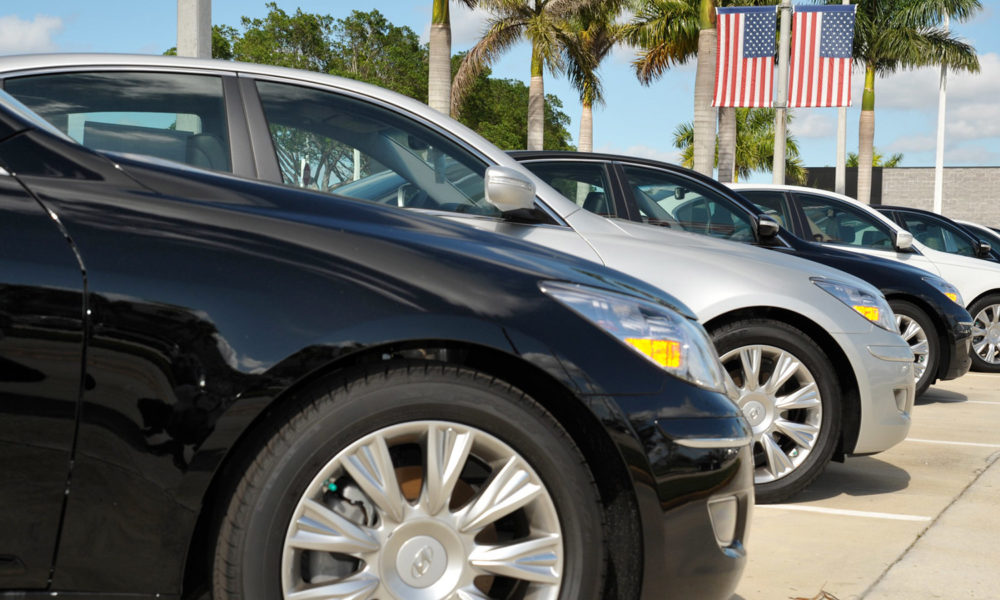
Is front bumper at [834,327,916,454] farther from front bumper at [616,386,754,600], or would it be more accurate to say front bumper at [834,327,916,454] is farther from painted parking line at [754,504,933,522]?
front bumper at [616,386,754,600]

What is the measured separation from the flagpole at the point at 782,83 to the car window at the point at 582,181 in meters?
10.8

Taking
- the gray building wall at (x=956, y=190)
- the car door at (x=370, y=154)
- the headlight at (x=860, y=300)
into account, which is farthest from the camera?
the gray building wall at (x=956, y=190)

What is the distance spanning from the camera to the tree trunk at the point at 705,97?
21016 millimetres

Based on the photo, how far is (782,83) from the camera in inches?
654

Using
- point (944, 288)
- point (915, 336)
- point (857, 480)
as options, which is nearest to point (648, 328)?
point (857, 480)

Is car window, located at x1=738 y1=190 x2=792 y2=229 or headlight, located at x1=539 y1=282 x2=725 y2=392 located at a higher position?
car window, located at x1=738 y1=190 x2=792 y2=229

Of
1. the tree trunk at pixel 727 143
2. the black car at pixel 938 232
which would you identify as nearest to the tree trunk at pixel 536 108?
the tree trunk at pixel 727 143

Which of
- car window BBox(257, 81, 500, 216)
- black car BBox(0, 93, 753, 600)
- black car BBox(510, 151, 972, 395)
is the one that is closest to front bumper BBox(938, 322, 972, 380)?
black car BBox(510, 151, 972, 395)

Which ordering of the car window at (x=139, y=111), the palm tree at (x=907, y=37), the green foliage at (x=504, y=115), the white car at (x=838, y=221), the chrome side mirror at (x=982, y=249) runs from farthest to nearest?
1. the green foliage at (x=504, y=115)
2. the palm tree at (x=907, y=37)
3. the chrome side mirror at (x=982, y=249)
4. the white car at (x=838, y=221)
5. the car window at (x=139, y=111)

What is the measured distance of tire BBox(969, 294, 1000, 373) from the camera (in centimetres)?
1055

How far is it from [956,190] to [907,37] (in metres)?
11.7

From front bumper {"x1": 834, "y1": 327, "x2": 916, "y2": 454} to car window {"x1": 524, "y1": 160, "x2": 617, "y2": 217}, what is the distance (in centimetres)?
163

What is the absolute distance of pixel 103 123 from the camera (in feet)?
12.4

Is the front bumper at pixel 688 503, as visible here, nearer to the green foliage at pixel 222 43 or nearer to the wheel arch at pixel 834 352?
the wheel arch at pixel 834 352
